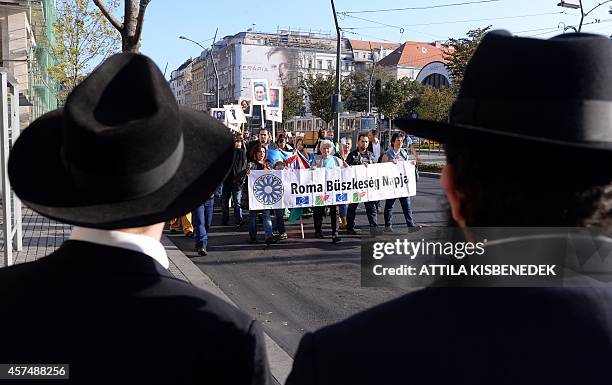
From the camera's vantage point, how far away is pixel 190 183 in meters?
1.57

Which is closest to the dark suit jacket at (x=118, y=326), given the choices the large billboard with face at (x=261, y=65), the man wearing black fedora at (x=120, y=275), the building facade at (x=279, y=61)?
the man wearing black fedora at (x=120, y=275)

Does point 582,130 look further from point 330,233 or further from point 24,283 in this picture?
point 330,233

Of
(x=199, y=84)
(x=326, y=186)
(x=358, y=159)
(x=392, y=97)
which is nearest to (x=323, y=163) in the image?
(x=326, y=186)

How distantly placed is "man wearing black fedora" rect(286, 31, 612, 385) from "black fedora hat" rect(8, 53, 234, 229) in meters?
0.55

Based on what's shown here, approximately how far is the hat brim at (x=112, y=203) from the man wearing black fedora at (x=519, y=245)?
1.75ft

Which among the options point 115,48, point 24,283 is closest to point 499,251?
point 24,283

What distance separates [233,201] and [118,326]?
37.8ft

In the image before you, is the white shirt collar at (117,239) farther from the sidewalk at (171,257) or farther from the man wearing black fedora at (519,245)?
the sidewalk at (171,257)

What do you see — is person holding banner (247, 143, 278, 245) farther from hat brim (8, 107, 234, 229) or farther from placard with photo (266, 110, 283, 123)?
hat brim (8, 107, 234, 229)

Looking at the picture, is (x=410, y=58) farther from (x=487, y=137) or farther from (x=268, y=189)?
(x=487, y=137)

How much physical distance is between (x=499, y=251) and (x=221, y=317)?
2.08ft

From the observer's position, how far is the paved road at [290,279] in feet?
20.7

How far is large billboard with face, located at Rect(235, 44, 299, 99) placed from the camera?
112m

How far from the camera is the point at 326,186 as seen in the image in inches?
452
